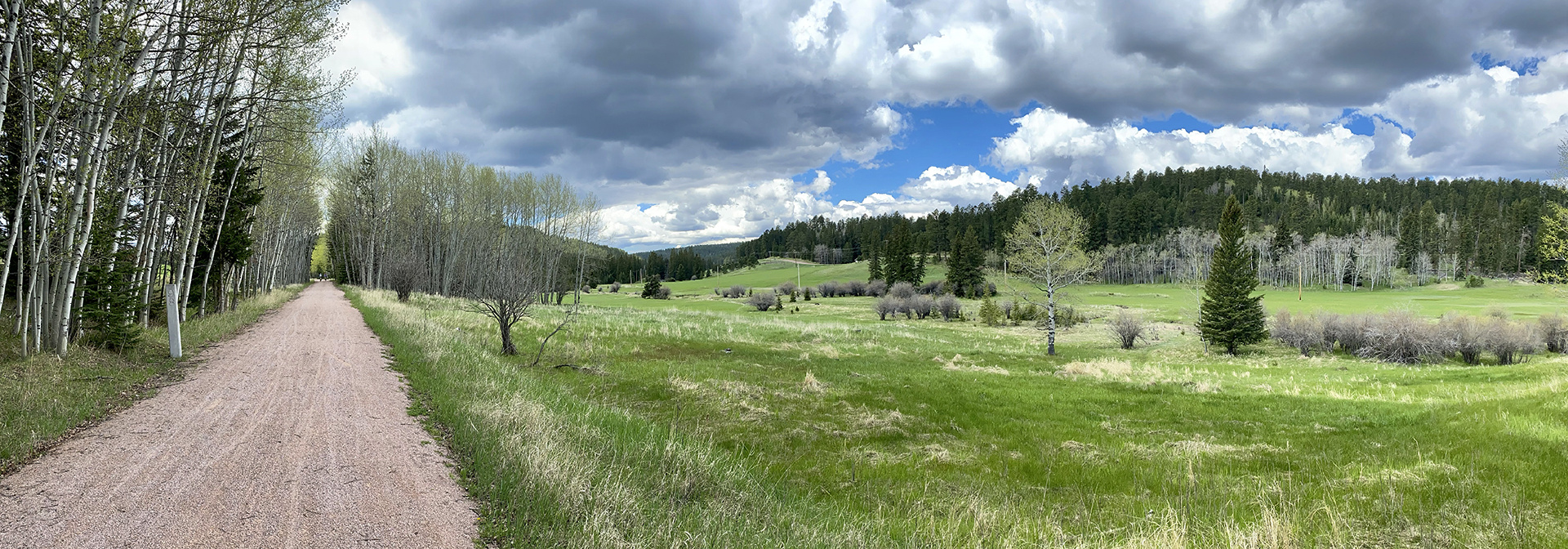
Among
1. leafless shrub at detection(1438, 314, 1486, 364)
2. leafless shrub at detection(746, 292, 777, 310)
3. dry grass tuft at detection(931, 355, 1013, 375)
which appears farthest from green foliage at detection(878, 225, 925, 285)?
dry grass tuft at detection(931, 355, 1013, 375)

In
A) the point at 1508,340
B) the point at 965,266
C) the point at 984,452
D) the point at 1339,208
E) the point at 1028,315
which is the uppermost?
the point at 1339,208

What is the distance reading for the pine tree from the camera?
30125mm

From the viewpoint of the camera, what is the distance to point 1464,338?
24594 mm

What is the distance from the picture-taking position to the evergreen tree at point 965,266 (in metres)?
76.2

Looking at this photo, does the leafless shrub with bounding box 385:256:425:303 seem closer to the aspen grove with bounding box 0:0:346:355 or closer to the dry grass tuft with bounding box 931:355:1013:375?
the aspen grove with bounding box 0:0:346:355

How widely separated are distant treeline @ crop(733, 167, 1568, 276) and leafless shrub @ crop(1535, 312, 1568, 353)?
5583cm

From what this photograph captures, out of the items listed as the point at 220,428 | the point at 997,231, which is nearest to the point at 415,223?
the point at 220,428

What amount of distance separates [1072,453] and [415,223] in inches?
2092

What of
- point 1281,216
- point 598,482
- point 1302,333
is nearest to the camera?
point 598,482

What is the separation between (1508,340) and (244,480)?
3868 centimetres

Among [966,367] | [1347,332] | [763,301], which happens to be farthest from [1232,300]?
[763,301]

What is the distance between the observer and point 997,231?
11300 centimetres

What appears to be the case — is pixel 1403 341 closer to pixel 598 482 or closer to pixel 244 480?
pixel 598 482

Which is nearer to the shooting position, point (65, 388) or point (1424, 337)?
point (65, 388)
